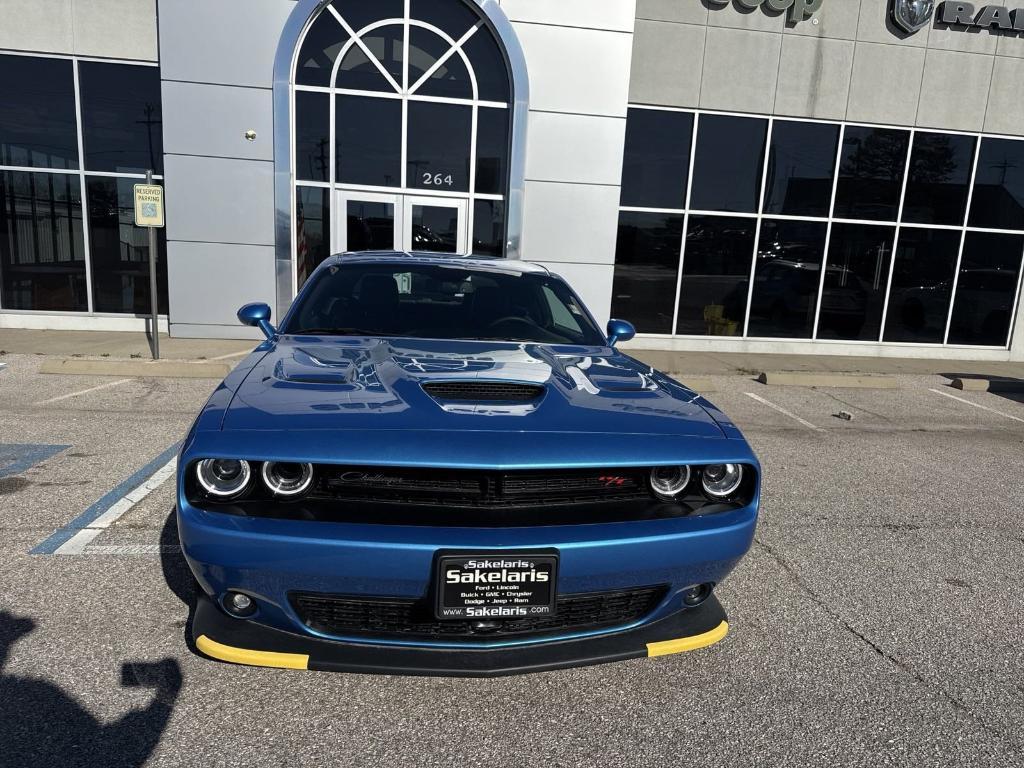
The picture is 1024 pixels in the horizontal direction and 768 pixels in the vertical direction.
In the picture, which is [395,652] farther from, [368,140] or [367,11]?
[367,11]

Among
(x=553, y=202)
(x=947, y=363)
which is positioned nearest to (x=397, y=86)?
(x=553, y=202)

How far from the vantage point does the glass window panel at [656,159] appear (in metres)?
11.9

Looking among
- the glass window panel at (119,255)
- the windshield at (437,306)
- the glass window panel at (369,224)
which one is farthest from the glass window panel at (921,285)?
the glass window panel at (119,255)

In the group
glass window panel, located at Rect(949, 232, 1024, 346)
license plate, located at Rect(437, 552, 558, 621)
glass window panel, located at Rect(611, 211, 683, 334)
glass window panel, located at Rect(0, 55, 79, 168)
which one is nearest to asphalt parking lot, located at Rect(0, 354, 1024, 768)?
license plate, located at Rect(437, 552, 558, 621)

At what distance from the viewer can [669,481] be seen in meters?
2.60

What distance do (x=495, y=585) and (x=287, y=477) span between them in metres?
0.78

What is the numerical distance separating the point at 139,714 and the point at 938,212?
47.4 ft

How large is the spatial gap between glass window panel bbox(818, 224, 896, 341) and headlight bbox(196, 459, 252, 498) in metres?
12.5

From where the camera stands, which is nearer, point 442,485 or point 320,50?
point 442,485

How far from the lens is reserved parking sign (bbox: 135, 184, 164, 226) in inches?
348

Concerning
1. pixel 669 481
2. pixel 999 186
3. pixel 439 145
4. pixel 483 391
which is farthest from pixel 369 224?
pixel 999 186

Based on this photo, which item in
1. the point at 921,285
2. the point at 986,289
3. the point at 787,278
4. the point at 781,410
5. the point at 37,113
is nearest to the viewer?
the point at 781,410

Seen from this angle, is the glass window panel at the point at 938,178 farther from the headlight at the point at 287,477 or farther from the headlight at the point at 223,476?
the headlight at the point at 223,476

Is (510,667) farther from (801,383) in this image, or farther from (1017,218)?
(1017,218)
